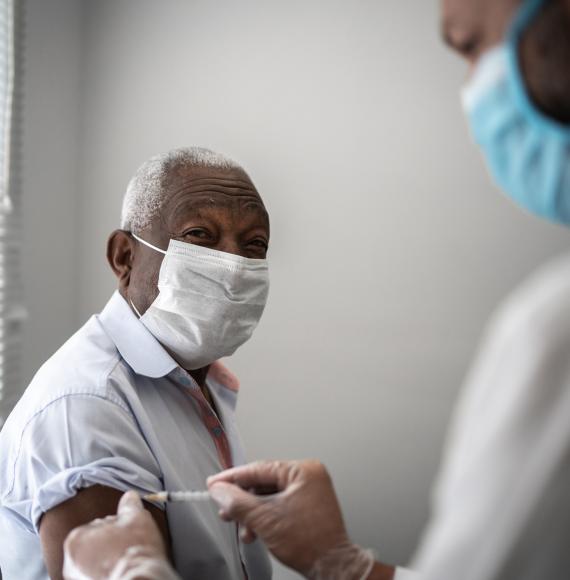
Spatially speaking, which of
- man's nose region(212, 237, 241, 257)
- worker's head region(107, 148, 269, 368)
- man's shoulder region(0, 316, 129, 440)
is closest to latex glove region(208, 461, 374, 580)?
man's shoulder region(0, 316, 129, 440)

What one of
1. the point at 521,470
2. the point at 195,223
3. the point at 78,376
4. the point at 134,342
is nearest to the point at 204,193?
the point at 195,223

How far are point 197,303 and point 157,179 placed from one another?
299mm

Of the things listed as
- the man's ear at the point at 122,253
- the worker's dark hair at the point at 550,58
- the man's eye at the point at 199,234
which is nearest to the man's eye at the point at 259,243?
the man's eye at the point at 199,234

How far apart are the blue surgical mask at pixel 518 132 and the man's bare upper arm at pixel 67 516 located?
767mm

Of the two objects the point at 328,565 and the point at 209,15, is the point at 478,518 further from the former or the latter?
the point at 209,15

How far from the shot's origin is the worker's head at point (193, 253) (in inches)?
49.5

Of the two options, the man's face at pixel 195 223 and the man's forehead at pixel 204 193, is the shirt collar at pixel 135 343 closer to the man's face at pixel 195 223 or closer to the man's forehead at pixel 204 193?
the man's face at pixel 195 223

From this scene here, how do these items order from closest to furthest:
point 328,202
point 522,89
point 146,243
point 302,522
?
point 522,89 → point 302,522 → point 146,243 → point 328,202

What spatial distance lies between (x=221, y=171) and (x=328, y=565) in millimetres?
853

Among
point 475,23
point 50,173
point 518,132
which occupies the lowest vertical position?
point 50,173

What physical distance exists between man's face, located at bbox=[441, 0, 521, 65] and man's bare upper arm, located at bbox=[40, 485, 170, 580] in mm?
827

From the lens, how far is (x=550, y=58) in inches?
22.2

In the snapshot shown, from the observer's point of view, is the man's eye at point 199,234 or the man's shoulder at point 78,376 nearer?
the man's shoulder at point 78,376

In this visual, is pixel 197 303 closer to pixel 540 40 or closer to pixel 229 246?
pixel 229 246
